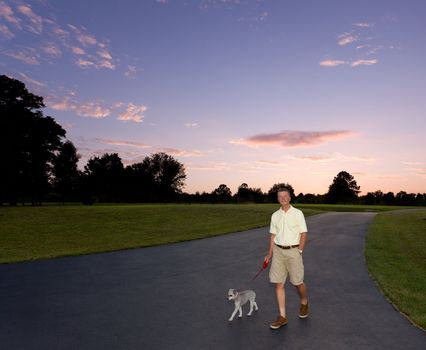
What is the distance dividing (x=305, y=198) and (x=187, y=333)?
8318 cm

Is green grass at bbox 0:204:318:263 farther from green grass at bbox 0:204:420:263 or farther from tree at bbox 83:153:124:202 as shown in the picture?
tree at bbox 83:153:124:202

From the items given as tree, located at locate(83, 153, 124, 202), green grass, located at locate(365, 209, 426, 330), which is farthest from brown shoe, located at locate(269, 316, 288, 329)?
tree, located at locate(83, 153, 124, 202)

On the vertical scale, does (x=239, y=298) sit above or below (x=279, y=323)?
above

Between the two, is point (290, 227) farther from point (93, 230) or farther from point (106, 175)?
point (106, 175)

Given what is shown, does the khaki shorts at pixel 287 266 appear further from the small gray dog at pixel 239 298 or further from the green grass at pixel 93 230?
the green grass at pixel 93 230

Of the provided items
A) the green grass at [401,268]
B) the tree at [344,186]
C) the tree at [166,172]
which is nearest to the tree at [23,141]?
the green grass at [401,268]

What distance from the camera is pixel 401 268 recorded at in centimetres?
1127

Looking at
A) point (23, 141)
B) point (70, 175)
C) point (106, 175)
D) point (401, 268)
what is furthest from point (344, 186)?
point (401, 268)

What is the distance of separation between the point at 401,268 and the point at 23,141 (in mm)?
41306

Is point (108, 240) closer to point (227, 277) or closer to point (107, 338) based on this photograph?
point (227, 277)

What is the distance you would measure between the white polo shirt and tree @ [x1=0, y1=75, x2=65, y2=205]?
4069 centimetres

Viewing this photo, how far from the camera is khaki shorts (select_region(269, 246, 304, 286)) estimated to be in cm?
Result: 609

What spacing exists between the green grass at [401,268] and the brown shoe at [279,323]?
2.37 m

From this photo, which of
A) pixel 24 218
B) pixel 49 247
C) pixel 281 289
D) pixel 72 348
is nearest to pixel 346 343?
pixel 281 289
